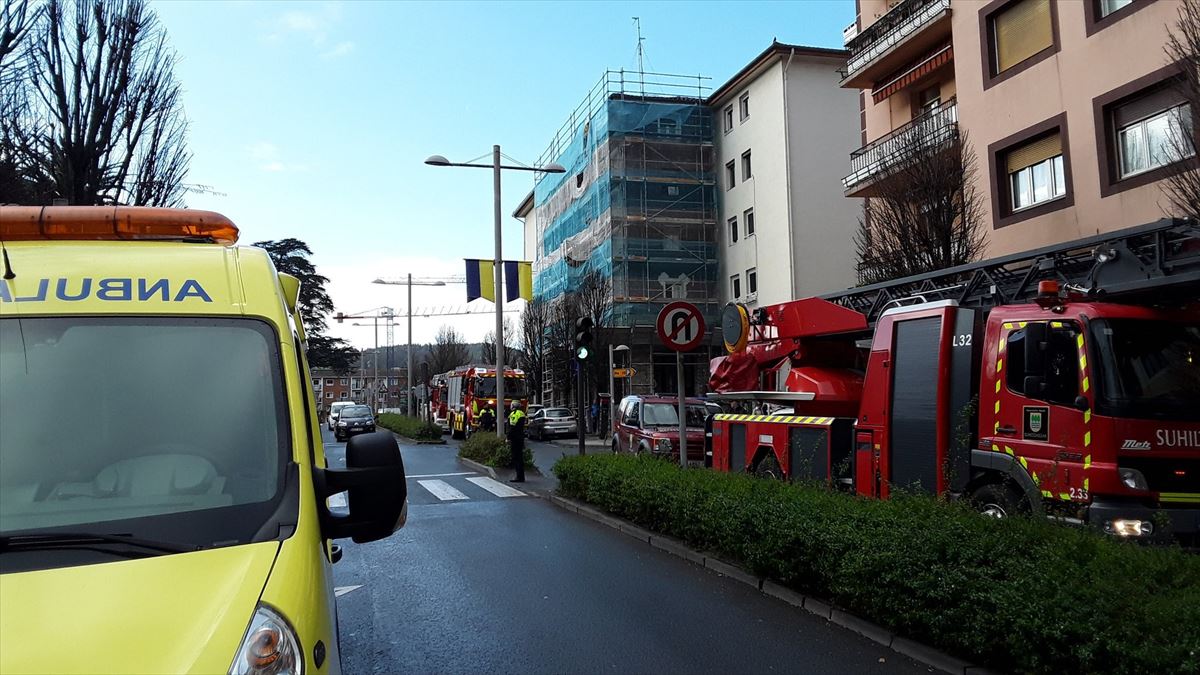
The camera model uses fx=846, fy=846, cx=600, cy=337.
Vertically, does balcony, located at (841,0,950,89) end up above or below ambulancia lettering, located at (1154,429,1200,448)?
above

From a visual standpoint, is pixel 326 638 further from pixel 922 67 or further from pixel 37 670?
pixel 922 67

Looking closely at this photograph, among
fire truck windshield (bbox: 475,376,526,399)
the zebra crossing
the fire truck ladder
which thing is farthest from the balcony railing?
fire truck windshield (bbox: 475,376,526,399)

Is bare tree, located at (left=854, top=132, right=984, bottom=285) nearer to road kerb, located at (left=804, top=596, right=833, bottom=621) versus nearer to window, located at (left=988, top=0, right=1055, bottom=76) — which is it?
window, located at (left=988, top=0, right=1055, bottom=76)

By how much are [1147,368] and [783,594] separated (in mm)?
3361

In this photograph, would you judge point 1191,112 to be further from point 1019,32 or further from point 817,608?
point 1019,32

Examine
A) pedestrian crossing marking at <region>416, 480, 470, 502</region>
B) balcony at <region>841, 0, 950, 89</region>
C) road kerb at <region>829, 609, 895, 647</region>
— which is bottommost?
pedestrian crossing marking at <region>416, 480, 470, 502</region>

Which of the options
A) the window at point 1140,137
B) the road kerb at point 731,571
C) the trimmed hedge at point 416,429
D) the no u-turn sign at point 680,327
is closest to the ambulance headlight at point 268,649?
the road kerb at point 731,571

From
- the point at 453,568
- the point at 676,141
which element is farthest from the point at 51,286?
the point at 676,141

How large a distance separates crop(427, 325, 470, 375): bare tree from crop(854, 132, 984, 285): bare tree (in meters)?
55.9

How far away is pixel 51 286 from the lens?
2.94m

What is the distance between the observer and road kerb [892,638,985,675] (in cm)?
494

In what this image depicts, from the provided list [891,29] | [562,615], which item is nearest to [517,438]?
[562,615]

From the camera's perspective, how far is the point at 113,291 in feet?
9.77

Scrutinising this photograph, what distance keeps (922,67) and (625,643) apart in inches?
727
